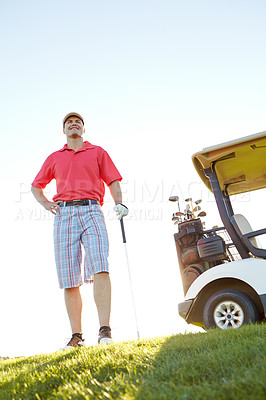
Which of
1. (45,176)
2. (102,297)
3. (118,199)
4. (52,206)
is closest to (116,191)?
(118,199)

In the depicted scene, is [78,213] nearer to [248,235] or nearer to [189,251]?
[189,251]

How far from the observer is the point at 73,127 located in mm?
4902

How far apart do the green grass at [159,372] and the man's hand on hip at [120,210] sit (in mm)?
1515

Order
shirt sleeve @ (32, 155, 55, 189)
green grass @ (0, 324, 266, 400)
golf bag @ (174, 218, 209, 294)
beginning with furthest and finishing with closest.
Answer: golf bag @ (174, 218, 209, 294)
shirt sleeve @ (32, 155, 55, 189)
green grass @ (0, 324, 266, 400)

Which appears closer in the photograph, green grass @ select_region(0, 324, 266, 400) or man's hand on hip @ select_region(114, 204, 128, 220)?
green grass @ select_region(0, 324, 266, 400)

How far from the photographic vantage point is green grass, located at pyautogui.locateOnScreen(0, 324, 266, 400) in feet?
5.88

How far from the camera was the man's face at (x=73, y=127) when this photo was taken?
16.0 ft

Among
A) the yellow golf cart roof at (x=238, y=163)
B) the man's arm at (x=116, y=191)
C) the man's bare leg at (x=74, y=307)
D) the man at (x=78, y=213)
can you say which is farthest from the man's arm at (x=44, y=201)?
the yellow golf cart roof at (x=238, y=163)

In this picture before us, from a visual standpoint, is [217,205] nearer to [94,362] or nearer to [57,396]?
[94,362]

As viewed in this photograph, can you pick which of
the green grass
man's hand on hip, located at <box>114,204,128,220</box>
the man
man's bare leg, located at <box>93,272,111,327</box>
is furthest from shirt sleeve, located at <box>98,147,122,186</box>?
the green grass

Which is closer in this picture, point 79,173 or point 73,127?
point 79,173

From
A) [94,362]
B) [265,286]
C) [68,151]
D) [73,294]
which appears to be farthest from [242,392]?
[68,151]

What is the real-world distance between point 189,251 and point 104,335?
5.45 ft

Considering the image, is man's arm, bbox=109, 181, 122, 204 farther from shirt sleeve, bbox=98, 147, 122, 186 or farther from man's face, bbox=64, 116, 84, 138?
man's face, bbox=64, 116, 84, 138
